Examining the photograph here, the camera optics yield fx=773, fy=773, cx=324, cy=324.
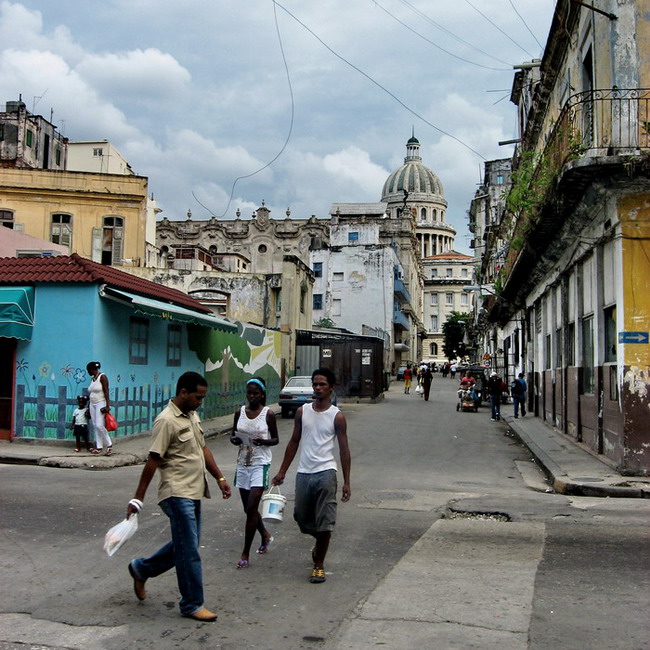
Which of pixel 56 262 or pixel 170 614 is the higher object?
pixel 56 262

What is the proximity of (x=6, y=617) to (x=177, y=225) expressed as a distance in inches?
3824

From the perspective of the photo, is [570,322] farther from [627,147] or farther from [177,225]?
[177,225]

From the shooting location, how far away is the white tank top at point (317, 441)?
21.7 feet

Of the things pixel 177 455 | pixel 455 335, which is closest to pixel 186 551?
pixel 177 455

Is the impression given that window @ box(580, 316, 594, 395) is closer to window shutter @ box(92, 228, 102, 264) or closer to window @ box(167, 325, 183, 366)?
window @ box(167, 325, 183, 366)

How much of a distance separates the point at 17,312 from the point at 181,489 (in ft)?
36.5

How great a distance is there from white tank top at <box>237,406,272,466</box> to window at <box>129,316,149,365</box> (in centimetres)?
1037

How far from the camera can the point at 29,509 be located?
29.9 feet

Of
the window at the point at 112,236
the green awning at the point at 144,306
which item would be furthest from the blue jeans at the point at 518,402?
the window at the point at 112,236

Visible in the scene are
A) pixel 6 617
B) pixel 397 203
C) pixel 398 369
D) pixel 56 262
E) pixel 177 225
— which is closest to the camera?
pixel 6 617

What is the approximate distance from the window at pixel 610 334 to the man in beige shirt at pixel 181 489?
998cm

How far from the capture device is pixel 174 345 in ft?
66.1

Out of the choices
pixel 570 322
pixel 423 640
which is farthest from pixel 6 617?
pixel 570 322

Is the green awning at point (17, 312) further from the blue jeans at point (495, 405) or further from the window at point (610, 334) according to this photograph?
the blue jeans at point (495, 405)
